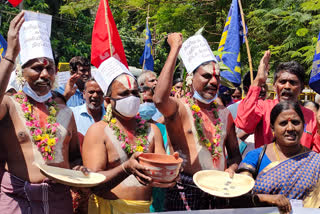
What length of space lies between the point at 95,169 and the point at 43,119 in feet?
2.04

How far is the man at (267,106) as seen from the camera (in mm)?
4008

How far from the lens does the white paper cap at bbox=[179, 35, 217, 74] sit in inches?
146

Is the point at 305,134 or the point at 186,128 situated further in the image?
the point at 305,134

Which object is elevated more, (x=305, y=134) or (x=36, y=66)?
(x=36, y=66)

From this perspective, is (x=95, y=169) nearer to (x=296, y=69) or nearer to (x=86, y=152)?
(x=86, y=152)

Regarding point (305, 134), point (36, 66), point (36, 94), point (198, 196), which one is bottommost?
point (198, 196)

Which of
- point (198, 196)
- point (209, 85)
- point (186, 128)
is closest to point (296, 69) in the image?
point (209, 85)

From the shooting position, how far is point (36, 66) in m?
3.37

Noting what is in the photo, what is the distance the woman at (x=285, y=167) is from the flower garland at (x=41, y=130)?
162 cm

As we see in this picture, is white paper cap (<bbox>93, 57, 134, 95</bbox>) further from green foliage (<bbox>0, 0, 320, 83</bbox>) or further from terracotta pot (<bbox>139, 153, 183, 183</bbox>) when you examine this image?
green foliage (<bbox>0, 0, 320, 83</bbox>)

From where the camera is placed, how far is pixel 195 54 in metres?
3.75

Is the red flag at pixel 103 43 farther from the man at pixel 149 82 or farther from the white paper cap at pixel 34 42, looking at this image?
the white paper cap at pixel 34 42

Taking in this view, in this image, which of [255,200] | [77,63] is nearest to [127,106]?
[255,200]

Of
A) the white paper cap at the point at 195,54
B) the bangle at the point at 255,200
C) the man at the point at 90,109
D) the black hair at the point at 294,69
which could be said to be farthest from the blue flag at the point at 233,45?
the bangle at the point at 255,200
